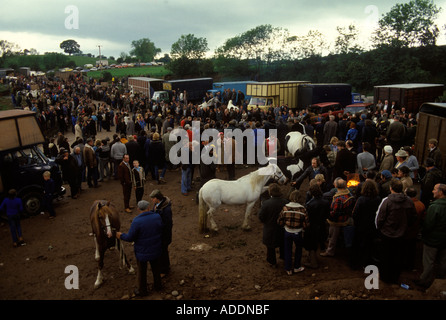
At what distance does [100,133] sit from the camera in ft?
73.3

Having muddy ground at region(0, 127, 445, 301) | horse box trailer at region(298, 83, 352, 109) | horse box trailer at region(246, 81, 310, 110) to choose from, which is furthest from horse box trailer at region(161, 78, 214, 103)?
muddy ground at region(0, 127, 445, 301)

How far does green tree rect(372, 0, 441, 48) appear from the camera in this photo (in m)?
37.2

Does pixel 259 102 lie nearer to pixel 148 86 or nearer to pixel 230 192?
pixel 148 86

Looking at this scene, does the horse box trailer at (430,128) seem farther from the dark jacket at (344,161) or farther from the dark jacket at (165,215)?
the dark jacket at (165,215)

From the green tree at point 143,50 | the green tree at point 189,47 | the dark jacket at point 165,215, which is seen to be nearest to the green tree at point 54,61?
the green tree at point 143,50

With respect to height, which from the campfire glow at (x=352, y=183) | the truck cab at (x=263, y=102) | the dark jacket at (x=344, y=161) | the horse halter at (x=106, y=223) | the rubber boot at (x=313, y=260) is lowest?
the rubber boot at (x=313, y=260)

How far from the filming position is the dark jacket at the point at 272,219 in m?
6.34

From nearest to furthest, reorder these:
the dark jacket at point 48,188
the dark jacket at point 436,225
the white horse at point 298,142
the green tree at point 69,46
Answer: the dark jacket at point 436,225 → the dark jacket at point 48,188 → the white horse at point 298,142 → the green tree at point 69,46

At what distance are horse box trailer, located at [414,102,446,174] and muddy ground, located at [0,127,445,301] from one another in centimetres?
615

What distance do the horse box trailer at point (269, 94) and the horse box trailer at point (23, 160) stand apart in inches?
609

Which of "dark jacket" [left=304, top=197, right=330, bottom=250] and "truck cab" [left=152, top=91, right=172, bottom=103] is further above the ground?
"truck cab" [left=152, top=91, right=172, bottom=103]

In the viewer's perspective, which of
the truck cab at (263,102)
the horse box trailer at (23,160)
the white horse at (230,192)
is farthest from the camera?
the truck cab at (263,102)

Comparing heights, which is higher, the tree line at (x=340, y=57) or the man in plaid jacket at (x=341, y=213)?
the tree line at (x=340, y=57)

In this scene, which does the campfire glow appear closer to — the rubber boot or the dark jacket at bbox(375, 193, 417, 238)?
the dark jacket at bbox(375, 193, 417, 238)
